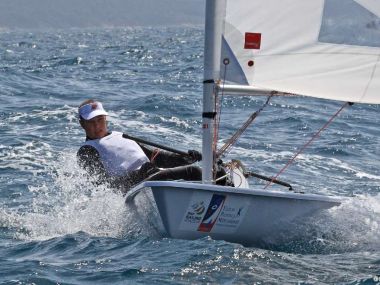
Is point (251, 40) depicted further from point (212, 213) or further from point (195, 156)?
point (195, 156)

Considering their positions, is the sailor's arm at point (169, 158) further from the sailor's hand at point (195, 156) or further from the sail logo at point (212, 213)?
the sail logo at point (212, 213)

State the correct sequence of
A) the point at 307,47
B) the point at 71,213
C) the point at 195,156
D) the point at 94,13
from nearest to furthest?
the point at 307,47 < the point at 195,156 < the point at 71,213 < the point at 94,13

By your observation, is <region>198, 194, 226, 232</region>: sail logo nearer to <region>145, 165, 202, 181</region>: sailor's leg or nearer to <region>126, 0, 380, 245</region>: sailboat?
<region>126, 0, 380, 245</region>: sailboat

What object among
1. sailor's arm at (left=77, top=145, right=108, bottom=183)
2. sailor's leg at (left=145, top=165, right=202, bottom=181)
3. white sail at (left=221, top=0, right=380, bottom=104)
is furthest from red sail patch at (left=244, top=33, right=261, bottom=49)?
sailor's arm at (left=77, top=145, right=108, bottom=183)

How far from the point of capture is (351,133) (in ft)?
41.2

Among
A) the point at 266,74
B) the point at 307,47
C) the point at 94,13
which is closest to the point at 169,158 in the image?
the point at 266,74

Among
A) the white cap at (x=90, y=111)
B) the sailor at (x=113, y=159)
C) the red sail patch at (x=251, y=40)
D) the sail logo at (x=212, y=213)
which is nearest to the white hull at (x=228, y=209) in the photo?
the sail logo at (x=212, y=213)

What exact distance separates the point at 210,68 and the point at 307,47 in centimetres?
66

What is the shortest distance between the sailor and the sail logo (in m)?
0.56

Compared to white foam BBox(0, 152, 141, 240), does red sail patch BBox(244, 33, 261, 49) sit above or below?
above

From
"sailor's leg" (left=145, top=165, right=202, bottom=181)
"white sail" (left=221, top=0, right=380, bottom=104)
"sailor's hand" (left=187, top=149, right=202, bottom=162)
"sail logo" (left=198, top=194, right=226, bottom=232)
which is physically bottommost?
"sail logo" (left=198, top=194, right=226, bottom=232)

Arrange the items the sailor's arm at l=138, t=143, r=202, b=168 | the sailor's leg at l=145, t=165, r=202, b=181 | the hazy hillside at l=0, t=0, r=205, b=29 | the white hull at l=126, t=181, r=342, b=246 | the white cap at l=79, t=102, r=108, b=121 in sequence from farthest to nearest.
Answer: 1. the hazy hillside at l=0, t=0, r=205, b=29
2. the sailor's arm at l=138, t=143, r=202, b=168
3. the white cap at l=79, t=102, r=108, b=121
4. the sailor's leg at l=145, t=165, r=202, b=181
5. the white hull at l=126, t=181, r=342, b=246

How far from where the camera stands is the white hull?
579 cm

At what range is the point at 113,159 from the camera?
6.52 metres
